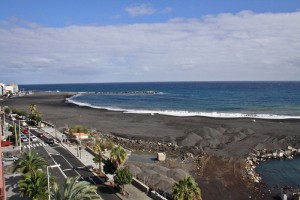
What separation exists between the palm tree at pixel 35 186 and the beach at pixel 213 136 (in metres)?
20.2

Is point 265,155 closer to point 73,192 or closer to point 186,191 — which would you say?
point 186,191

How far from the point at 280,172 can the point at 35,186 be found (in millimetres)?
38318

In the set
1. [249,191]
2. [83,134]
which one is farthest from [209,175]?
[83,134]

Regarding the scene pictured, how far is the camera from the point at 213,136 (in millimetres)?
77125

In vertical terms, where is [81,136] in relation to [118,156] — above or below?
below

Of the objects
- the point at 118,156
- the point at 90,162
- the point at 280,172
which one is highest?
the point at 118,156

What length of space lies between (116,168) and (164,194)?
678cm

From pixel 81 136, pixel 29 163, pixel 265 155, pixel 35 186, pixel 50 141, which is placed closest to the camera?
pixel 35 186

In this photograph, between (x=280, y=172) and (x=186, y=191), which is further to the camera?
(x=280, y=172)

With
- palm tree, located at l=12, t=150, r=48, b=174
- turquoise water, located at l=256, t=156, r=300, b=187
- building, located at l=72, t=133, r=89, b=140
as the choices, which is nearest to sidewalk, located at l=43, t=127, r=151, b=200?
building, located at l=72, t=133, r=89, b=140

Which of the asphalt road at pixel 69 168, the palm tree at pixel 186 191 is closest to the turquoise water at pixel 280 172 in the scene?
the palm tree at pixel 186 191

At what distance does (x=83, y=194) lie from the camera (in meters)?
29.4

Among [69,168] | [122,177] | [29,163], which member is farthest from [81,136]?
[122,177]

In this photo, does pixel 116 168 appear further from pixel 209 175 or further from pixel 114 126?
pixel 114 126
